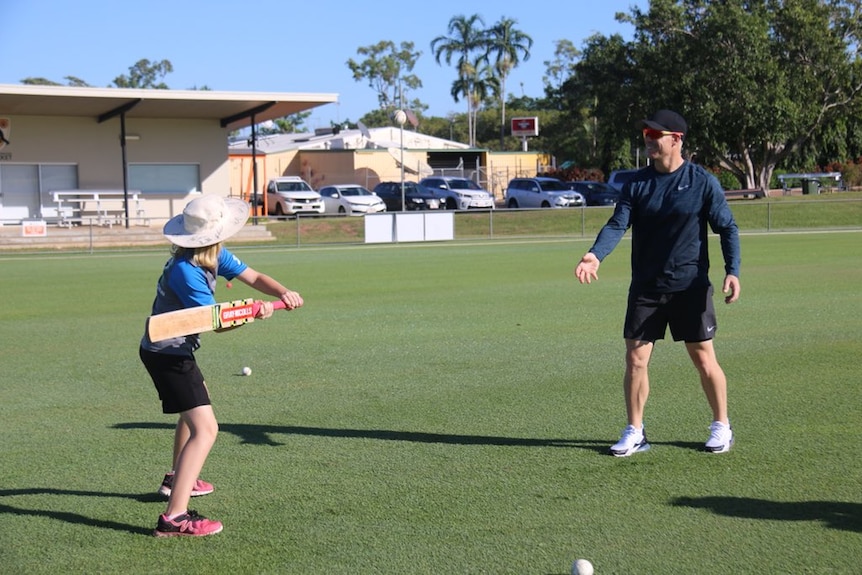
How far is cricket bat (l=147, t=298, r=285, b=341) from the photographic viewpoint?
4680 millimetres

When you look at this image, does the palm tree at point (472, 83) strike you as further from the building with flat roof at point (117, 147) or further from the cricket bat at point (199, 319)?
the cricket bat at point (199, 319)

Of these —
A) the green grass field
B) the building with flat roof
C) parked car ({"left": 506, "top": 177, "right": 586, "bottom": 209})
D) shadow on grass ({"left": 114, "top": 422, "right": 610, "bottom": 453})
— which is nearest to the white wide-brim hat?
the green grass field

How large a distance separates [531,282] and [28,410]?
11.0 m

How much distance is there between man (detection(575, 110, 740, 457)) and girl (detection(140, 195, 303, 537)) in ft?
7.51

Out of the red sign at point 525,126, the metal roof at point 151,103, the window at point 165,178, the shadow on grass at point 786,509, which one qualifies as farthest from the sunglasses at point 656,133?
the red sign at point 525,126

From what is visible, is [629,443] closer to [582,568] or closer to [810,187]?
[582,568]

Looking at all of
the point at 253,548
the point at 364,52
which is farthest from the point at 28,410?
the point at 364,52

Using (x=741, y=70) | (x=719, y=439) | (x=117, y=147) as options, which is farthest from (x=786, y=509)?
(x=741, y=70)

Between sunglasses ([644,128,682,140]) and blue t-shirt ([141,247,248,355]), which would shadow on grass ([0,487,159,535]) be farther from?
sunglasses ([644,128,682,140])

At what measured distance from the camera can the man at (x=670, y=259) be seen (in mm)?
6098

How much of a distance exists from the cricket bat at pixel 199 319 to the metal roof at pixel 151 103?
98.5ft

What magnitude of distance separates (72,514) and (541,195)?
39215 millimetres

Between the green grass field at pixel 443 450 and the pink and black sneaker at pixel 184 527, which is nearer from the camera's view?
the green grass field at pixel 443 450

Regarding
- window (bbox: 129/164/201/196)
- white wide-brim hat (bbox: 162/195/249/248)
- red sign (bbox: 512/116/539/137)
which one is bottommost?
white wide-brim hat (bbox: 162/195/249/248)
